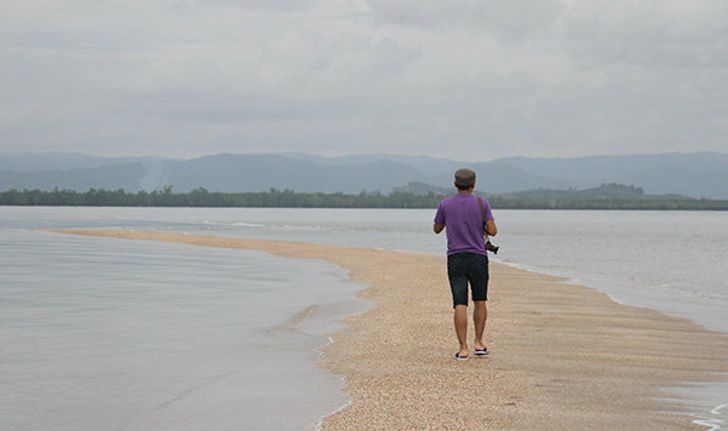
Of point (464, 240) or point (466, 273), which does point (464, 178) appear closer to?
point (464, 240)

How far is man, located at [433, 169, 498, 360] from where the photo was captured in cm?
1215

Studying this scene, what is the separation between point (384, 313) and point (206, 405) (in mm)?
9644

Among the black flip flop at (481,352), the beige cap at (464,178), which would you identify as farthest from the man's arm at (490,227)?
the black flip flop at (481,352)

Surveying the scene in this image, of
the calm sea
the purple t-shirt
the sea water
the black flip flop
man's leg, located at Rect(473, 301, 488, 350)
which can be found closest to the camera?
the sea water

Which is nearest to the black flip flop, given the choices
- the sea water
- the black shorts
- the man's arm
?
the black shorts

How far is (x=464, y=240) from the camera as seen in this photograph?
39.9 feet

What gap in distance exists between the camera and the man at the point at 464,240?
478 inches

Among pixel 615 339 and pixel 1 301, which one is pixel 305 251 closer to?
pixel 1 301

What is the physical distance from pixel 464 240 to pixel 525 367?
174cm

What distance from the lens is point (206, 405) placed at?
31.9ft

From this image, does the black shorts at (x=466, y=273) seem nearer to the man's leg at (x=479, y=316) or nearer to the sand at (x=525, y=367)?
the man's leg at (x=479, y=316)

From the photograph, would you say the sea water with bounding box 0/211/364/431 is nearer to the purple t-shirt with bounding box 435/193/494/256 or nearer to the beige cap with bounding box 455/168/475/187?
the purple t-shirt with bounding box 435/193/494/256

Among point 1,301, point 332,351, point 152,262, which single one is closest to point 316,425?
point 332,351

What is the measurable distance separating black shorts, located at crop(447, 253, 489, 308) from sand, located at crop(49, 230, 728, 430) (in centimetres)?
89
